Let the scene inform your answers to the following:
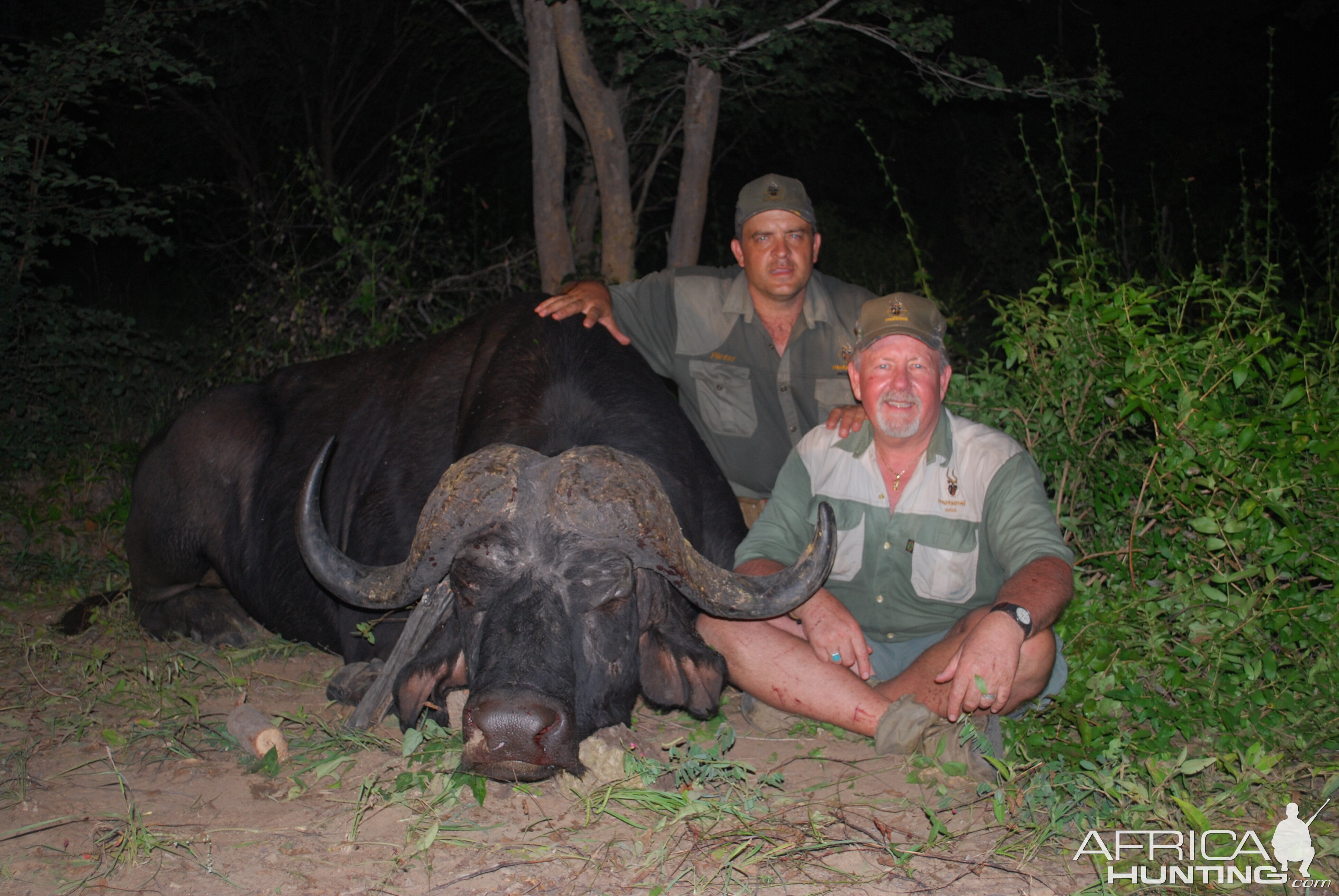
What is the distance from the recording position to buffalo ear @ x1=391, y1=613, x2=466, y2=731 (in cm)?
385

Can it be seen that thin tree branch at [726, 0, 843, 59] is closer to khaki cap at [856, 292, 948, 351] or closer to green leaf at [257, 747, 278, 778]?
khaki cap at [856, 292, 948, 351]

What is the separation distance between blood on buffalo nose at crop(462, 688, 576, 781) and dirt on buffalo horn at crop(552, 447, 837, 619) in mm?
620

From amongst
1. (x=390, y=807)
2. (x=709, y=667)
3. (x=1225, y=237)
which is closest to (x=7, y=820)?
(x=390, y=807)

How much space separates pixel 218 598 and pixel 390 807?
9.29 ft

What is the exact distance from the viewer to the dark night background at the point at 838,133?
12.5 meters

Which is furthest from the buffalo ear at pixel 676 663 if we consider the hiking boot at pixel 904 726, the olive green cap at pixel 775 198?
the olive green cap at pixel 775 198

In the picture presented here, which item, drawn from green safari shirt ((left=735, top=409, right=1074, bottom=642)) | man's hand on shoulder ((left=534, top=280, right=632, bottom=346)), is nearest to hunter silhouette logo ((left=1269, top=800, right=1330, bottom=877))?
green safari shirt ((left=735, top=409, right=1074, bottom=642))

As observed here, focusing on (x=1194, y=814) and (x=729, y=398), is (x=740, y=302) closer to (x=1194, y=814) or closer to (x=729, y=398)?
(x=729, y=398)

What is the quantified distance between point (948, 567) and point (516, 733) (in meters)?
1.88

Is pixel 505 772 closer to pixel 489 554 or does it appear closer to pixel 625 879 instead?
pixel 625 879

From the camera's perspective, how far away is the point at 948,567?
4125mm

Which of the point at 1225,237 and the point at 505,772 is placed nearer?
the point at 505,772

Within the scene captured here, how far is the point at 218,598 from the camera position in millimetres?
5805

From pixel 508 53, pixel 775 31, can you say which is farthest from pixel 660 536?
pixel 508 53
